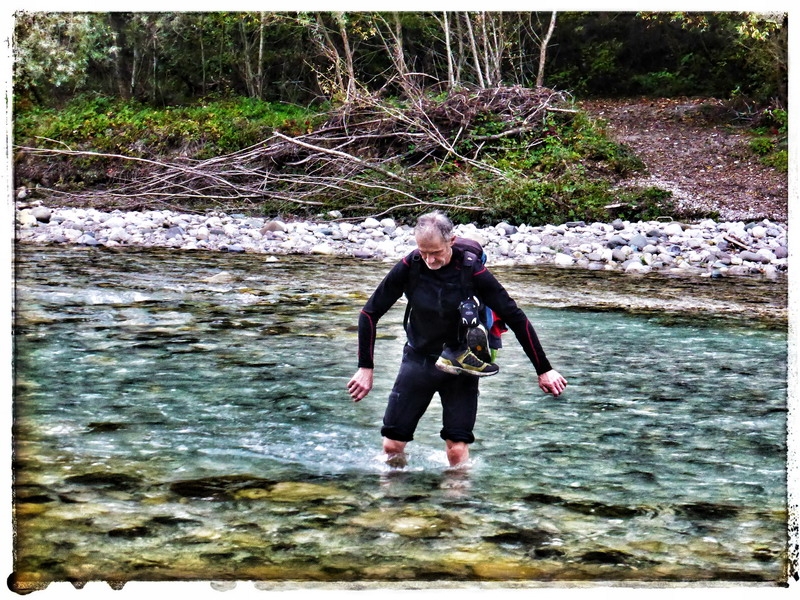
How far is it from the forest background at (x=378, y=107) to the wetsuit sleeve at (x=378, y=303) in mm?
10366

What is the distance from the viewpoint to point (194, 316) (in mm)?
9445

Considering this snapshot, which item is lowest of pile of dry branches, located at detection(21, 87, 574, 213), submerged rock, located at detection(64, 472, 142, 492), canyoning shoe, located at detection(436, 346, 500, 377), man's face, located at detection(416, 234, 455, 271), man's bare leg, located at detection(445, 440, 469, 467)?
submerged rock, located at detection(64, 472, 142, 492)

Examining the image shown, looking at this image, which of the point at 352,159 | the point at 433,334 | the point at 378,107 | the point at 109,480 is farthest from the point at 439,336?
the point at 378,107

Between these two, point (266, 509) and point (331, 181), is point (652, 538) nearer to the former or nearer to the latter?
point (266, 509)

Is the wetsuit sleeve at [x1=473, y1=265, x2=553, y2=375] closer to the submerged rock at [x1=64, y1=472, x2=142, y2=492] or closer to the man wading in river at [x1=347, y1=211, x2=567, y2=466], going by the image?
the man wading in river at [x1=347, y1=211, x2=567, y2=466]

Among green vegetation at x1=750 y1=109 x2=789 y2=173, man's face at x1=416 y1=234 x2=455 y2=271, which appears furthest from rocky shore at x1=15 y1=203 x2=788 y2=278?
man's face at x1=416 y1=234 x2=455 y2=271

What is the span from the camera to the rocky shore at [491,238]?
43.1 ft

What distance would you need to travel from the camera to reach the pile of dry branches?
16219 mm

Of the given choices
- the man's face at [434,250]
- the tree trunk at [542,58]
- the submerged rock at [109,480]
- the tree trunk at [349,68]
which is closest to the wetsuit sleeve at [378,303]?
the man's face at [434,250]

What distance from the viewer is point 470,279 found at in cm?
470

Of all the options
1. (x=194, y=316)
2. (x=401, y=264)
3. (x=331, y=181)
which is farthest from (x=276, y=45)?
(x=401, y=264)

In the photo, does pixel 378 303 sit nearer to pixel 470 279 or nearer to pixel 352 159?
pixel 470 279

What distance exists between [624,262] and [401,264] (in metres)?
9.04

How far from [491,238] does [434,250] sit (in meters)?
9.61
